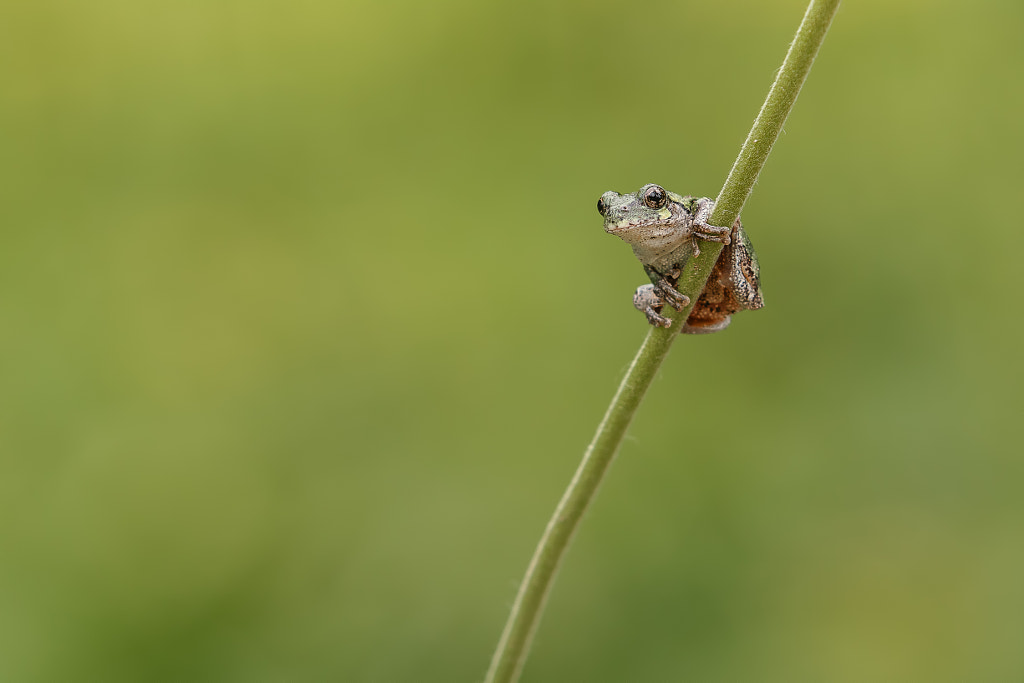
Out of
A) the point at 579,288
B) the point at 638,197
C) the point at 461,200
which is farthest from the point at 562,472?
the point at 638,197

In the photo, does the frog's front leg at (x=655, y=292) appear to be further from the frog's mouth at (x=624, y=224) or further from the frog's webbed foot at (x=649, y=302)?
the frog's mouth at (x=624, y=224)

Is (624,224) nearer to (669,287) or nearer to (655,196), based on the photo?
(655,196)

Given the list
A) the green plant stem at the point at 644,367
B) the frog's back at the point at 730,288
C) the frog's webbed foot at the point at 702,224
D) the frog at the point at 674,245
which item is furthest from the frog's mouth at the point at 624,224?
the green plant stem at the point at 644,367

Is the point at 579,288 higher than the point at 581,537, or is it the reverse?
the point at 579,288

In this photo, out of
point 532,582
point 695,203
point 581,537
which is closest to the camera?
point 532,582

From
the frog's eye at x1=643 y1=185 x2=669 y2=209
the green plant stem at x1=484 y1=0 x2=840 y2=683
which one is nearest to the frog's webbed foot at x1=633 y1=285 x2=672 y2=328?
the frog's eye at x1=643 y1=185 x2=669 y2=209

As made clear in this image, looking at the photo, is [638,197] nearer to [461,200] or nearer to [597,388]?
[597,388]

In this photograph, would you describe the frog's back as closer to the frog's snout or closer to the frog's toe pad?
the frog's toe pad
